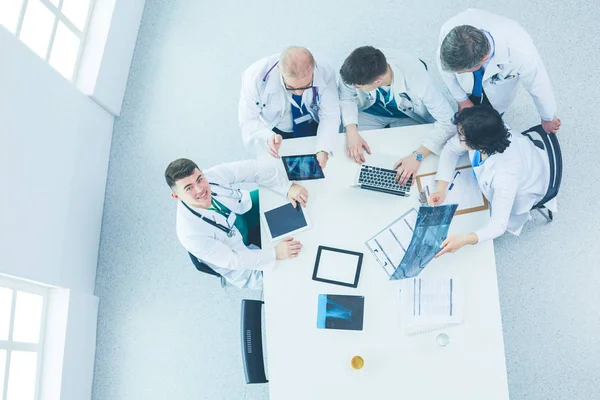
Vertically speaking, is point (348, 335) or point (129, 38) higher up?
point (129, 38)

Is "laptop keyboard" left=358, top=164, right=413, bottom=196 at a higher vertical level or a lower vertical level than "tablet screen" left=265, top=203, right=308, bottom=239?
higher

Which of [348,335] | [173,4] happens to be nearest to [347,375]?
[348,335]

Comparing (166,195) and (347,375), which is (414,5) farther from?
(347,375)

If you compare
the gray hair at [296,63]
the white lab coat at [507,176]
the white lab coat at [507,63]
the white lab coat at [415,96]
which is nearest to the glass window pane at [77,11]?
the gray hair at [296,63]

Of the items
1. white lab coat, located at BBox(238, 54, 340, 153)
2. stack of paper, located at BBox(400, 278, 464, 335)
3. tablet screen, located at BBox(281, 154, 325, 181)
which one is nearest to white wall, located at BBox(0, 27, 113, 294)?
Result: white lab coat, located at BBox(238, 54, 340, 153)

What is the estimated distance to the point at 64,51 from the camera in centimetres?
343

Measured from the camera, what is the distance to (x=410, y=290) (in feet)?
8.16

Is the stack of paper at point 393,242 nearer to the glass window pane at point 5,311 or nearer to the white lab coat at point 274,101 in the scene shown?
the white lab coat at point 274,101

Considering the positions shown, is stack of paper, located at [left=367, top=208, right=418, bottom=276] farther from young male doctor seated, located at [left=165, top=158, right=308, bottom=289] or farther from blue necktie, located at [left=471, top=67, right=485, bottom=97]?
blue necktie, located at [left=471, top=67, right=485, bottom=97]

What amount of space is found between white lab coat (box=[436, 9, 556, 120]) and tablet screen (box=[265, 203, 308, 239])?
95cm

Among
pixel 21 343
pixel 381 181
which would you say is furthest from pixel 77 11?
pixel 381 181

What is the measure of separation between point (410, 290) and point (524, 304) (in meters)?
1.01

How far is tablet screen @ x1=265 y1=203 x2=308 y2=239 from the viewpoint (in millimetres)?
2637

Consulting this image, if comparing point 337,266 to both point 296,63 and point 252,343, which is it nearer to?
point 252,343
